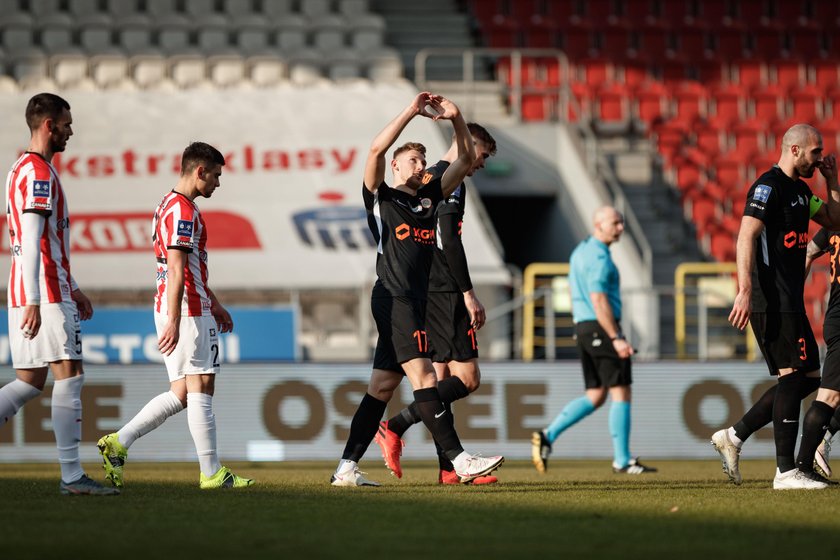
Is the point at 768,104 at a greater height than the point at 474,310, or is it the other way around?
the point at 768,104

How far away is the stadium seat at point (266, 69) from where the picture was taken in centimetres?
2009

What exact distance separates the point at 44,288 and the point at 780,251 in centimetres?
412

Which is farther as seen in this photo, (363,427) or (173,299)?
(363,427)

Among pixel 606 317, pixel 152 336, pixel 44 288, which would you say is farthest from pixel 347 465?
pixel 152 336

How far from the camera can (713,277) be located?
57.9ft

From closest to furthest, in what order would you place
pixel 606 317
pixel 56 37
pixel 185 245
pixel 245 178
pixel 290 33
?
pixel 185 245, pixel 606 317, pixel 245 178, pixel 56 37, pixel 290 33

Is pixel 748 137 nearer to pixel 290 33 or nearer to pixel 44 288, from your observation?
pixel 290 33

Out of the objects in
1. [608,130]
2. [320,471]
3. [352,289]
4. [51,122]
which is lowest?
[320,471]

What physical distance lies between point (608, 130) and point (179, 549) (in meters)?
16.3

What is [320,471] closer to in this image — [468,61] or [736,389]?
[736,389]

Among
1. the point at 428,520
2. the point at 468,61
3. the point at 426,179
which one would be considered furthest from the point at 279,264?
the point at 428,520

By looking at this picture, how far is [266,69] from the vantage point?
66.1 feet

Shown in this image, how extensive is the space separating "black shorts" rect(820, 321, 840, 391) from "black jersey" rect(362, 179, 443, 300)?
2.38 m

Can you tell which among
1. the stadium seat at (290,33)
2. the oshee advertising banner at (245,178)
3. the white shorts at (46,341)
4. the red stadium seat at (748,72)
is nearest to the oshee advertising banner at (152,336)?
the oshee advertising banner at (245,178)
